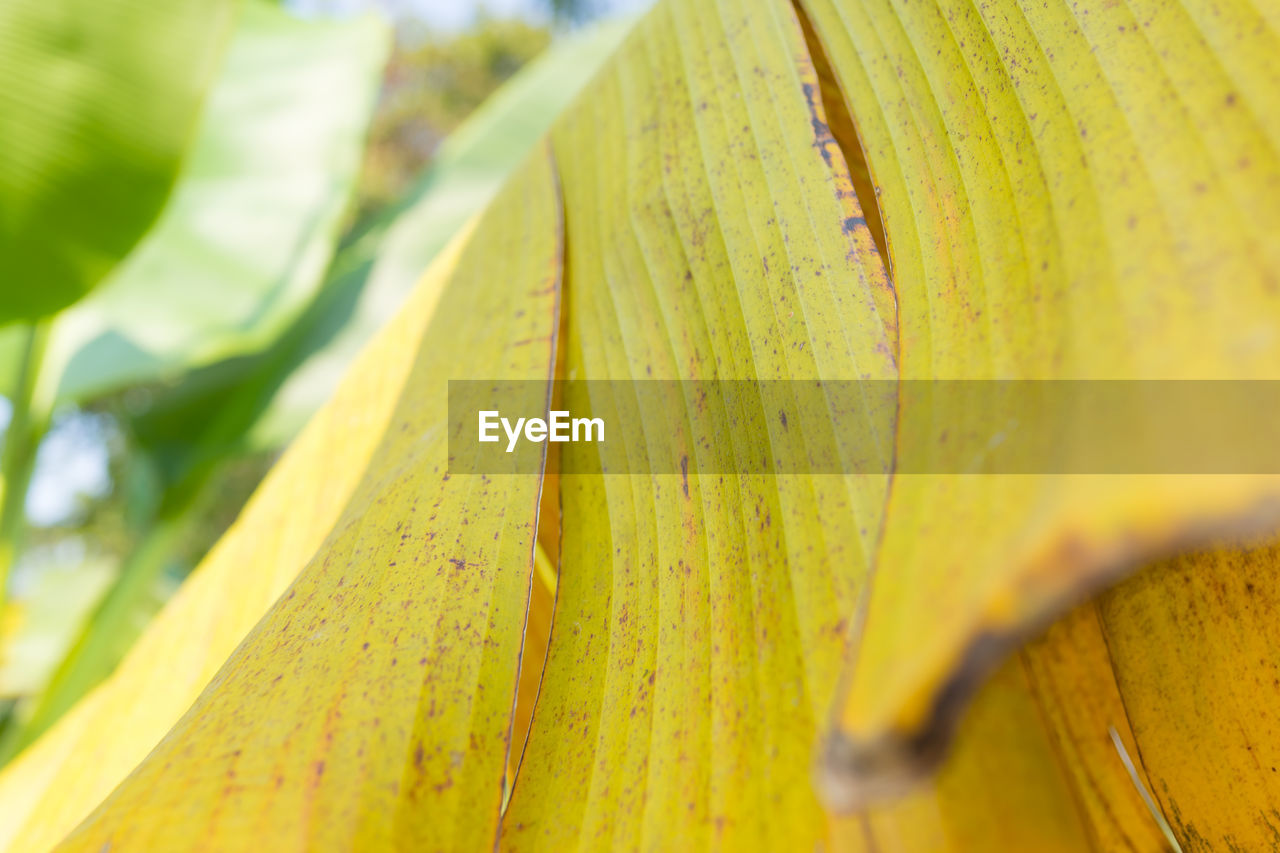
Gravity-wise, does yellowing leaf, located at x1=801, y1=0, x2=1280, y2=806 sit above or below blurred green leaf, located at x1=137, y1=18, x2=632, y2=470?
below

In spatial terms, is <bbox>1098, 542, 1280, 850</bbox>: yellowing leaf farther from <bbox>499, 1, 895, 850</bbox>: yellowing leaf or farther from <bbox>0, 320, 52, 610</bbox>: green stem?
<bbox>0, 320, 52, 610</bbox>: green stem

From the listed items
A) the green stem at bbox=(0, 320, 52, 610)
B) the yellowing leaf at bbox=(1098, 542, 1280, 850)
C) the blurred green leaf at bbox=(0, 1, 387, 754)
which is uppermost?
the blurred green leaf at bbox=(0, 1, 387, 754)

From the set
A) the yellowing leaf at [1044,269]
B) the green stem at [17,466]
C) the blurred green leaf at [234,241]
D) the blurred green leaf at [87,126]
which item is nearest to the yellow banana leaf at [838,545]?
the yellowing leaf at [1044,269]

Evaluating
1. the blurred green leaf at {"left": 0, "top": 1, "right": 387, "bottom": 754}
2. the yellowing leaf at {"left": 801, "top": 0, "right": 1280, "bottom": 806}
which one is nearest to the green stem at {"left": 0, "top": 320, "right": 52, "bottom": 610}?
the blurred green leaf at {"left": 0, "top": 1, "right": 387, "bottom": 754}

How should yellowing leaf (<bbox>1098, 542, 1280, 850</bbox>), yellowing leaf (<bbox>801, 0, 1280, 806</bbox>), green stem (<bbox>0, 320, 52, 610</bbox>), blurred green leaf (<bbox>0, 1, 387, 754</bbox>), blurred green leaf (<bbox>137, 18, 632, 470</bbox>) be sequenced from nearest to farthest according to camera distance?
yellowing leaf (<bbox>801, 0, 1280, 806</bbox>)
yellowing leaf (<bbox>1098, 542, 1280, 850</bbox>)
green stem (<bbox>0, 320, 52, 610</bbox>)
blurred green leaf (<bbox>0, 1, 387, 754</bbox>)
blurred green leaf (<bbox>137, 18, 632, 470</bbox>)

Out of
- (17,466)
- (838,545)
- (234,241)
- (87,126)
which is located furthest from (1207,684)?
(234,241)

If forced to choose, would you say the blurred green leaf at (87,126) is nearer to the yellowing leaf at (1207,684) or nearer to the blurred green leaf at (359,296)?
the blurred green leaf at (359,296)

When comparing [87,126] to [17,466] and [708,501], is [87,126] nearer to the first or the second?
[17,466]

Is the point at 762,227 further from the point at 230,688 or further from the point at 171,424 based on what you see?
the point at 171,424
